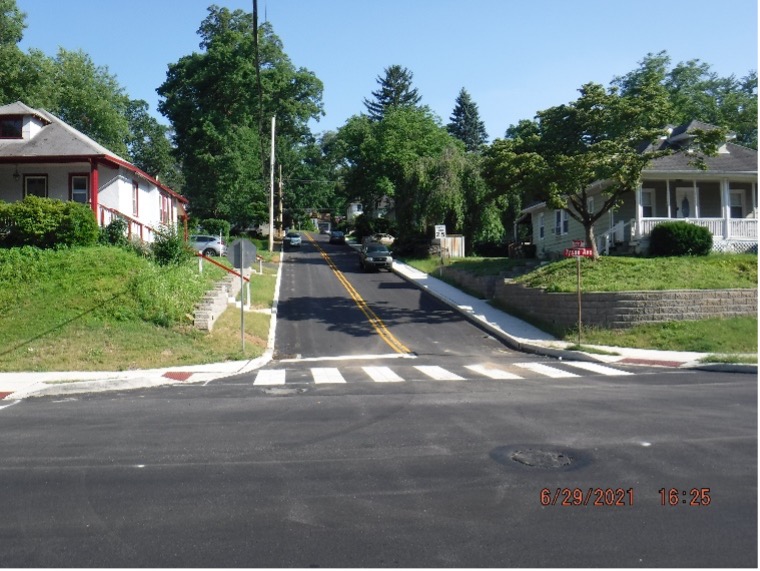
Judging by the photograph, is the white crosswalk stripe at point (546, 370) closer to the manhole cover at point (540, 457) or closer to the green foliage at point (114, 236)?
the manhole cover at point (540, 457)

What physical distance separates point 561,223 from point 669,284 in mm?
15443

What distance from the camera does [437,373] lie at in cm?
1609

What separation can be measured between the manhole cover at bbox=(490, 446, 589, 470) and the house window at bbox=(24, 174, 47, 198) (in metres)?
26.7

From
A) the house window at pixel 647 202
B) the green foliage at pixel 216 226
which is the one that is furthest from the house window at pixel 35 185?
the green foliage at pixel 216 226

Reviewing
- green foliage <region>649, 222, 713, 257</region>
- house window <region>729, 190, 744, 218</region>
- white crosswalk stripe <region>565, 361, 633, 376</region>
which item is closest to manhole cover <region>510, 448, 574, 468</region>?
white crosswalk stripe <region>565, 361, 633, 376</region>

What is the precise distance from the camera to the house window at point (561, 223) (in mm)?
37656

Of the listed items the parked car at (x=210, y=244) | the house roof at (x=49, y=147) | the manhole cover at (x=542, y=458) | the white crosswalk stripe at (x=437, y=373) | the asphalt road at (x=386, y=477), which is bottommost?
the white crosswalk stripe at (x=437, y=373)

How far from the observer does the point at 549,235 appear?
4056 centimetres

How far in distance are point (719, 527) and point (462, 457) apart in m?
2.77

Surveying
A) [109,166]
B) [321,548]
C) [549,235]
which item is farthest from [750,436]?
[549,235]

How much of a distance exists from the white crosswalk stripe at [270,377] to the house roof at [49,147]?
14.5 metres

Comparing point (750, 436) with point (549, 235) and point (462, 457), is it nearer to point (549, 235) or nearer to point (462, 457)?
point (462, 457)

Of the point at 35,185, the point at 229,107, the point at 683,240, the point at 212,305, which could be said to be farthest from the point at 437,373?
the point at 229,107

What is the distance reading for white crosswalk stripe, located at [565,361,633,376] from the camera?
52.9 feet
